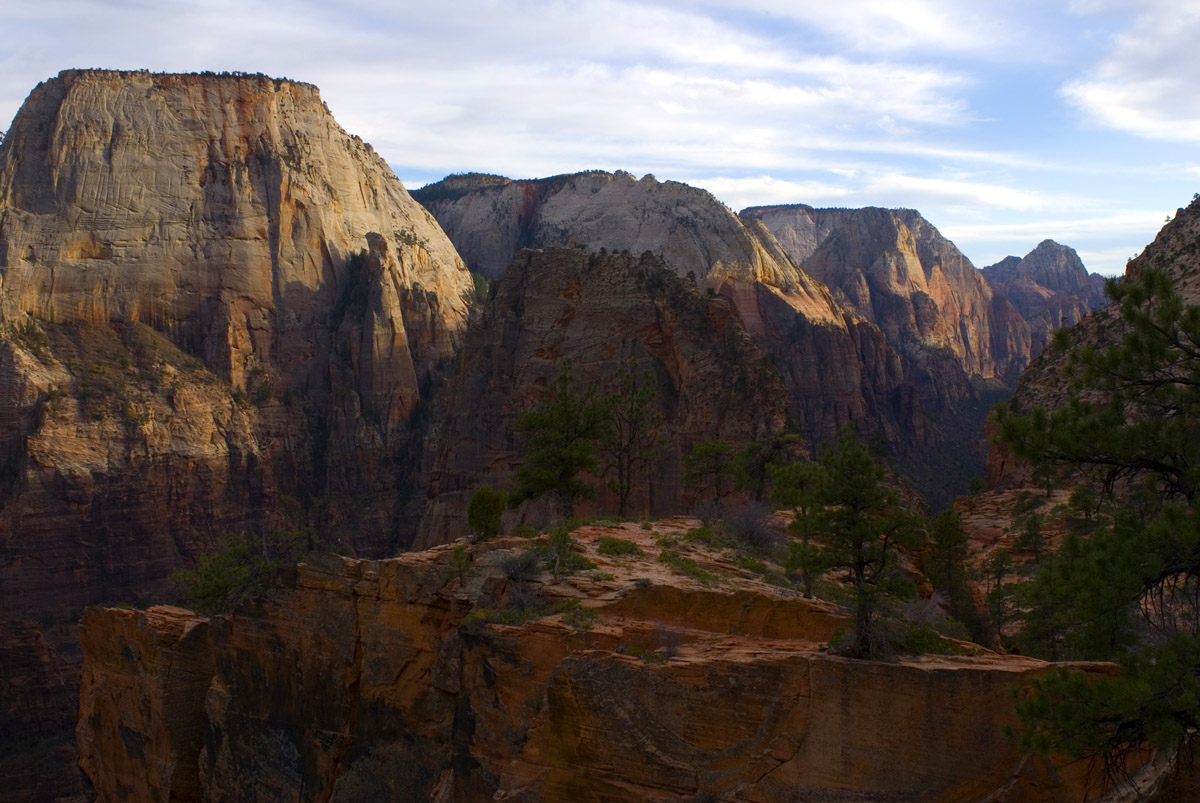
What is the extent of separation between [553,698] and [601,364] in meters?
33.9

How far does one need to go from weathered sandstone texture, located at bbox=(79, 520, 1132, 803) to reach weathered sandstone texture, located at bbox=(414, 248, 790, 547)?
17.6 m

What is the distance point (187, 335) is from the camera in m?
82.5

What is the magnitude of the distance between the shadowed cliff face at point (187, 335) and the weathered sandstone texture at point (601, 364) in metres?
19.6

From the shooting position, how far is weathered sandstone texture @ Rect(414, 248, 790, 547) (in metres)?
47.5

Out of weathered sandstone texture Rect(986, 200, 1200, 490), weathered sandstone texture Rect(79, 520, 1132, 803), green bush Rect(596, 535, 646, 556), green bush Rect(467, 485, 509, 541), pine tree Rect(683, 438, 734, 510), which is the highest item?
weathered sandstone texture Rect(986, 200, 1200, 490)

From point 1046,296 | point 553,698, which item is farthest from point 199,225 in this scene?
point 1046,296

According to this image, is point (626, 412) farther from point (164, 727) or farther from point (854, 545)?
point (854, 545)

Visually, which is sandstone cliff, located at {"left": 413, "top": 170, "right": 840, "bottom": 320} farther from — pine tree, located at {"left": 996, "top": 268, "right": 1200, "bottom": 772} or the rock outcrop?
pine tree, located at {"left": 996, "top": 268, "right": 1200, "bottom": 772}

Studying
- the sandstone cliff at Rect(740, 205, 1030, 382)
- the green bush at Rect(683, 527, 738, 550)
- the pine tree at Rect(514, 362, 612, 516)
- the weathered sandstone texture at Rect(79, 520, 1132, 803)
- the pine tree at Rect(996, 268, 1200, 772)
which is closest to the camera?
the pine tree at Rect(996, 268, 1200, 772)

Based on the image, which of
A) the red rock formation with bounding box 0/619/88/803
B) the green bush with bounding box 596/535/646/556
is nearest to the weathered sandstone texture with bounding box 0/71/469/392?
the red rock formation with bounding box 0/619/88/803

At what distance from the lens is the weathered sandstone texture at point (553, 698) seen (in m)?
17.0

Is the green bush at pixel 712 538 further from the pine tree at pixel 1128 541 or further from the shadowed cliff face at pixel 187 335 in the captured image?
the shadowed cliff face at pixel 187 335

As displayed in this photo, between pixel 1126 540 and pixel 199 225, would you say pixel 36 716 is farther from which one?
pixel 1126 540

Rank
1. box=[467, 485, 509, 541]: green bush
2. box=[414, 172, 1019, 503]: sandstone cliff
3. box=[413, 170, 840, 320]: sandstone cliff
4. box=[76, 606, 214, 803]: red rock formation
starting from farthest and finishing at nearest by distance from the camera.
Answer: box=[413, 170, 840, 320]: sandstone cliff
box=[414, 172, 1019, 503]: sandstone cliff
box=[76, 606, 214, 803]: red rock formation
box=[467, 485, 509, 541]: green bush
